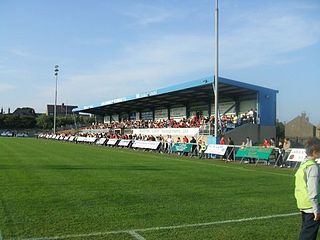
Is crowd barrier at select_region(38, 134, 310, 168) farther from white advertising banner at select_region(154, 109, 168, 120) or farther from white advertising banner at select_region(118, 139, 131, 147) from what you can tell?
white advertising banner at select_region(154, 109, 168, 120)

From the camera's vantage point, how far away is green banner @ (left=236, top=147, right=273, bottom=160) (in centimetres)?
2341

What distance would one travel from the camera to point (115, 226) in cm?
754

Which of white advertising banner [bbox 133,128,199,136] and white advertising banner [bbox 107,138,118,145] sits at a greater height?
white advertising banner [bbox 133,128,199,136]

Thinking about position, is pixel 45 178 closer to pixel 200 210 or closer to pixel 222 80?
pixel 200 210

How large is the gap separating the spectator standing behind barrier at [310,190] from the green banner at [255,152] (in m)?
18.2

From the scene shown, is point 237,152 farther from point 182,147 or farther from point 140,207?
point 140,207

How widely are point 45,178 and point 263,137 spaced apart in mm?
29214

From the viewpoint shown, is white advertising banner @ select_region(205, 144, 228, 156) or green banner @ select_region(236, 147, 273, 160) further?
white advertising banner @ select_region(205, 144, 228, 156)

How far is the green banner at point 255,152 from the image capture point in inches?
922

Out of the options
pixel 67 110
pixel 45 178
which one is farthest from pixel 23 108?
pixel 45 178

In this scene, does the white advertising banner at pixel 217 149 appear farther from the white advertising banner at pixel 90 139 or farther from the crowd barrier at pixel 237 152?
the white advertising banner at pixel 90 139

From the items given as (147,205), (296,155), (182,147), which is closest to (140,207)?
(147,205)

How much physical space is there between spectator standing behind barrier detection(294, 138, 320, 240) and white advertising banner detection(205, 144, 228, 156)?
21.6m

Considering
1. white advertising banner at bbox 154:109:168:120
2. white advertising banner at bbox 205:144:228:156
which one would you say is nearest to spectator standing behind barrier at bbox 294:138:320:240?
white advertising banner at bbox 205:144:228:156
